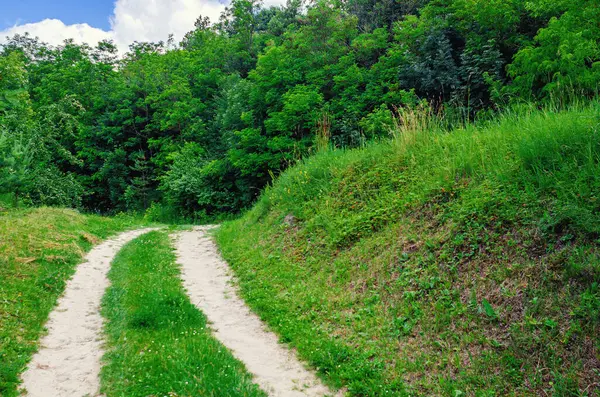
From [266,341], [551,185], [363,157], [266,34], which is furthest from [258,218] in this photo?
[266,34]

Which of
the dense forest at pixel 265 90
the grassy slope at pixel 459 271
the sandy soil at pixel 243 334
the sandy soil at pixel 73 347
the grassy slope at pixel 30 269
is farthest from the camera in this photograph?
the dense forest at pixel 265 90

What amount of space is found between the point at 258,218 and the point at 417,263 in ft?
24.2

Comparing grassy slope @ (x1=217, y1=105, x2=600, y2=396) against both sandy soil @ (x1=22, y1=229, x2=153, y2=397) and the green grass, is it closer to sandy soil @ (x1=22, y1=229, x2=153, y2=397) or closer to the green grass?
the green grass

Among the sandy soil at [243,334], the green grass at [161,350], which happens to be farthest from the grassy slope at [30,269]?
the sandy soil at [243,334]

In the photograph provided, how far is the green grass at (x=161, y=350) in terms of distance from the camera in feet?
14.9

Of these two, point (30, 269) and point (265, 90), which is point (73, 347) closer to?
point (30, 269)

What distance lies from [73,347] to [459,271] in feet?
19.6

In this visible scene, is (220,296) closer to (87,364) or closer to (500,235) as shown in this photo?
(87,364)

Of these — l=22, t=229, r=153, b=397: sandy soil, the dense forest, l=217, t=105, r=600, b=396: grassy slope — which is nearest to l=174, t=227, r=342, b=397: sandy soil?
l=217, t=105, r=600, b=396: grassy slope

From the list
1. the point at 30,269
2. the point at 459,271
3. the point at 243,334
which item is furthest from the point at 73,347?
the point at 459,271

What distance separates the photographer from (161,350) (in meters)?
5.32

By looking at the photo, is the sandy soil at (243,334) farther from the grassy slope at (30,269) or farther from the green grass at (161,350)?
the grassy slope at (30,269)

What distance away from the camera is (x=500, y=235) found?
5746mm

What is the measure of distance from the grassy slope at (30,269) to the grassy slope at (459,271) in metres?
3.70
